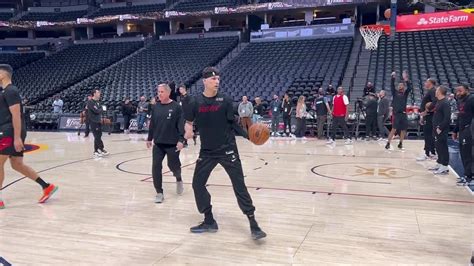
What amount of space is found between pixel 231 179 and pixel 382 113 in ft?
35.7

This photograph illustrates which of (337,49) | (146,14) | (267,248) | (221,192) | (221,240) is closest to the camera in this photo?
(267,248)

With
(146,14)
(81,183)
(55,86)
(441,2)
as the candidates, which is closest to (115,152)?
(81,183)

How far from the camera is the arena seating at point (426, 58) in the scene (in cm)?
1716

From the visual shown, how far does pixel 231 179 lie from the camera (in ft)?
13.3

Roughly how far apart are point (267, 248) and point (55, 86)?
26.5 m

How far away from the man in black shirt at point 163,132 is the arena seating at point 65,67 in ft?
72.5

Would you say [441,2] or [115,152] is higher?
[441,2]

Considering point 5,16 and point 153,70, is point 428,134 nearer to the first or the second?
point 153,70

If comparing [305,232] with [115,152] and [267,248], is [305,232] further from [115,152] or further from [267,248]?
[115,152]

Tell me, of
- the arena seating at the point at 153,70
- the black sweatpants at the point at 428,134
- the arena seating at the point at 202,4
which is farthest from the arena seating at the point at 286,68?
the black sweatpants at the point at 428,134

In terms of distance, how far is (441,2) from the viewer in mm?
9164

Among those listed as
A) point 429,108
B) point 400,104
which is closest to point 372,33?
point 400,104

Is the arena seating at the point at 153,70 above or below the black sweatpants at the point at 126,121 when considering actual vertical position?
above

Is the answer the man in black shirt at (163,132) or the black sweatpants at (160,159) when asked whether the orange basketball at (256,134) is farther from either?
the black sweatpants at (160,159)
